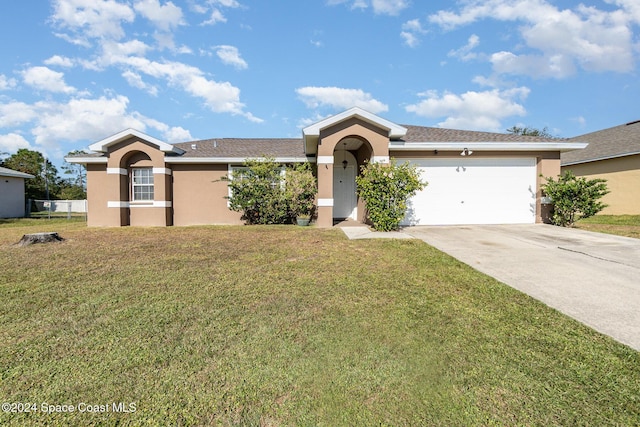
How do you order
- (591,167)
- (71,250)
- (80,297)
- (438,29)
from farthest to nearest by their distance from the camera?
(591,167)
(438,29)
(71,250)
(80,297)

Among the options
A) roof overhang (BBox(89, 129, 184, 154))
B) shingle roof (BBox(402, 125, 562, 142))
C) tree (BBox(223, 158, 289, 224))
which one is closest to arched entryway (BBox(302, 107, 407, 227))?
shingle roof (BBox(402, 125, 562, 142))

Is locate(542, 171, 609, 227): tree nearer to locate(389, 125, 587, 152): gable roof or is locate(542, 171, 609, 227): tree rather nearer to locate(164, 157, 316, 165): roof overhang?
locate(389, 125, 587, 152): gable roof

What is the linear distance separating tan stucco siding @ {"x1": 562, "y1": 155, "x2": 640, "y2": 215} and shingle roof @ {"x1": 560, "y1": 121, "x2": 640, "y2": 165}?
0.39 m

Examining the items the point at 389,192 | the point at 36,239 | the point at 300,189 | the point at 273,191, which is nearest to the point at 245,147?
the point at 273,191

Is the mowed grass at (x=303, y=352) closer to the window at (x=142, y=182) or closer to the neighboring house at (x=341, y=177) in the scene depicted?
the neighboring house at (x=341, y=177)

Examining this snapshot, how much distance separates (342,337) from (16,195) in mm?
27651

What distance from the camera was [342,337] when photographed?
9.70 ft

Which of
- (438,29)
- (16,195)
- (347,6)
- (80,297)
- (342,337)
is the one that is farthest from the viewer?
(16,195)

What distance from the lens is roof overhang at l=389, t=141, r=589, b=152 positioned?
11242 millimetres

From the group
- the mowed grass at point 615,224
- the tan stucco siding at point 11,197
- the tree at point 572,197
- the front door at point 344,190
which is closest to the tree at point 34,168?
the tan stucco siding at point 11,197

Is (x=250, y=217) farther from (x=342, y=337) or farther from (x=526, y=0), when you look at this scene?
(x=526, y=0)

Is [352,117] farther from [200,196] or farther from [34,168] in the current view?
[34,168]

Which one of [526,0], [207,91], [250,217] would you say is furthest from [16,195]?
[526,0]

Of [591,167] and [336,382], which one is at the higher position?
[591,167]
